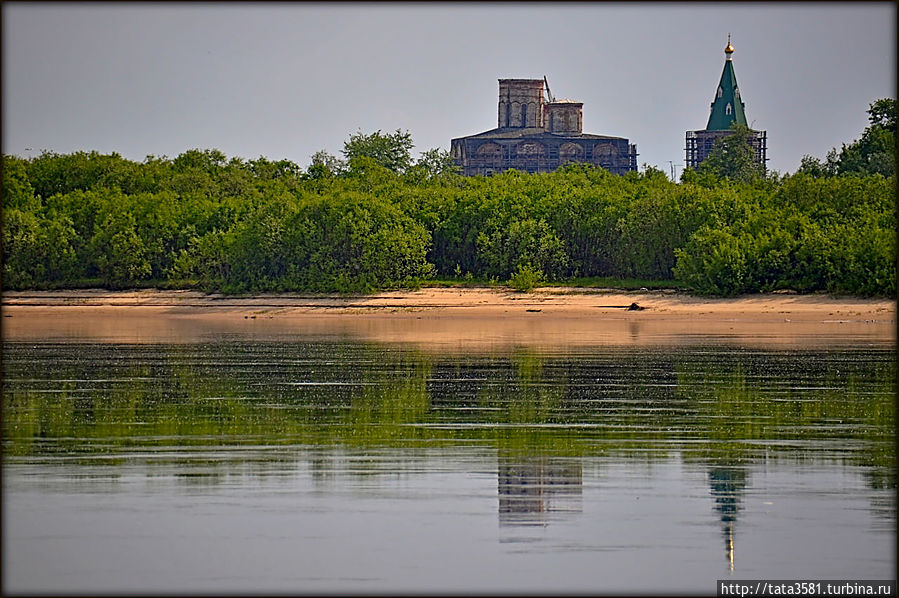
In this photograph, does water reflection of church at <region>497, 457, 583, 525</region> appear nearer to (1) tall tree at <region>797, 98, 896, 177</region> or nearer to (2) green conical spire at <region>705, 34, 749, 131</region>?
(1) tall tree at <region>797, 98, 896, 177</region>

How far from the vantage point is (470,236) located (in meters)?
56.8

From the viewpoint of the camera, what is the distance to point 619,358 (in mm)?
27391

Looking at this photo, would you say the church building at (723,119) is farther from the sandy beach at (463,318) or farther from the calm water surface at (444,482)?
the calm water surface at (444,482)

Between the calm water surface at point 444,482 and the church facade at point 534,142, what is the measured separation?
116135mm

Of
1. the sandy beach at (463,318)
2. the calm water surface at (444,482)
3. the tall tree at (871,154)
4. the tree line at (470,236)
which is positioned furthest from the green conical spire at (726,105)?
the calm water surface at (444,482)

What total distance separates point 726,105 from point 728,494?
426 ft

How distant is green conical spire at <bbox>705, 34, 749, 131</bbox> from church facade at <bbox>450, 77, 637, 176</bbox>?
9.53 m

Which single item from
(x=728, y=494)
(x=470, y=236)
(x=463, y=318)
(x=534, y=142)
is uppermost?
(x=534, y=142)

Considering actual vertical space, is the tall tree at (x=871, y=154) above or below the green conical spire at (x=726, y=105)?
below

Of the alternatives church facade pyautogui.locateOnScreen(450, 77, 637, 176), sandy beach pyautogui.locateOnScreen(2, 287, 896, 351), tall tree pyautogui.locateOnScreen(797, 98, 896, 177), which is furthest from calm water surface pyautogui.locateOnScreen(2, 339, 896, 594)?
church facade pyautogui.locateOnScreen(450, 77, 637, 176)

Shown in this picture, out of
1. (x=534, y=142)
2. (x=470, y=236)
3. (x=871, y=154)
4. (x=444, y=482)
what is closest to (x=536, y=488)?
(x=444, y=482)

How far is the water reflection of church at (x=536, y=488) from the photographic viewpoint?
474 inches

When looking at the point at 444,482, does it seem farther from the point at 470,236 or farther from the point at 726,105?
the point at 726,105

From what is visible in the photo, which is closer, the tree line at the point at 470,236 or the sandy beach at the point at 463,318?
the sandy beach at the point at 463,318
